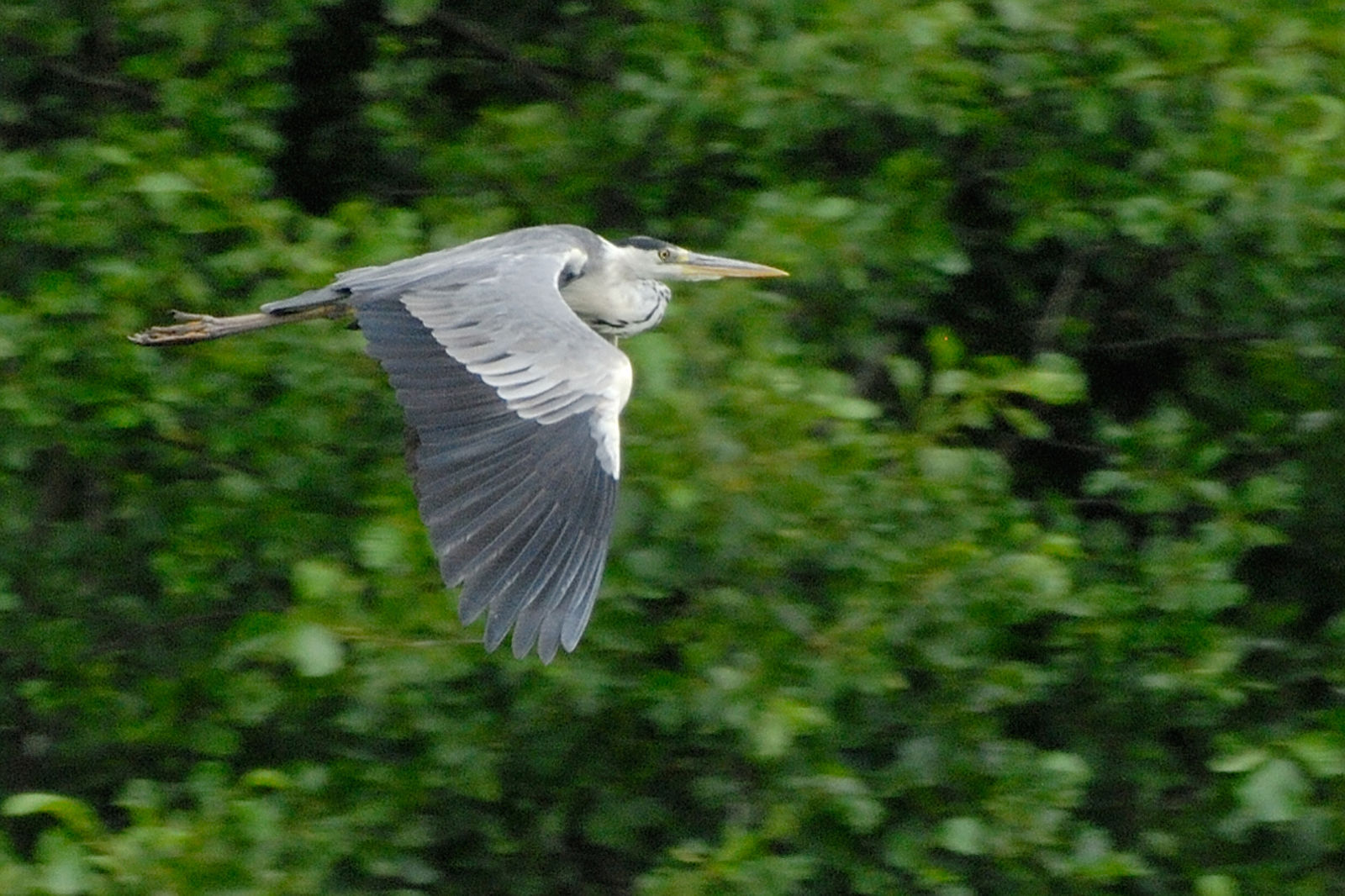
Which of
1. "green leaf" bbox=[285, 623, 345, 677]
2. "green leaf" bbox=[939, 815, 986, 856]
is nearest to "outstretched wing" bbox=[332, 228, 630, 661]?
"green leaf" bbox=[285, 623, 345, 677]

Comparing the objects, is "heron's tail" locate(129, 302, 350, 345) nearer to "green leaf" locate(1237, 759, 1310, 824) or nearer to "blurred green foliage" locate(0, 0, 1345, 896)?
"blurred green foliage" locate(0, 0, 1345, 896)

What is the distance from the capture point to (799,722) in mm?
4004

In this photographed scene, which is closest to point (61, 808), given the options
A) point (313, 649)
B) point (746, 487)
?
point (313, 649)

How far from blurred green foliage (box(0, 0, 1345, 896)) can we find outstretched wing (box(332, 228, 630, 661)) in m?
0.12

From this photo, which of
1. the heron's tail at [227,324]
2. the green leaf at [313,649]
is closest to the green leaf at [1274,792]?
the green leaf at [313,649]

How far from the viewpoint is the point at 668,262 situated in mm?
5336

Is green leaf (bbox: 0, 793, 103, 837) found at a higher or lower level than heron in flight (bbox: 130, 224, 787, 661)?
lower

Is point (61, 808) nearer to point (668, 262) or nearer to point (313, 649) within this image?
point (313, 649)

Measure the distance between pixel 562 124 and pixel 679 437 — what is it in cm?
114

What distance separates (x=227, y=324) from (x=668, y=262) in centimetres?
117

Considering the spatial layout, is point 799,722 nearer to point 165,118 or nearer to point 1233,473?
point 1233,473

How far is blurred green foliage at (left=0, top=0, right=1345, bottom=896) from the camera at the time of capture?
4160mm

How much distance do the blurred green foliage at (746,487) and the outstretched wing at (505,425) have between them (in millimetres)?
119

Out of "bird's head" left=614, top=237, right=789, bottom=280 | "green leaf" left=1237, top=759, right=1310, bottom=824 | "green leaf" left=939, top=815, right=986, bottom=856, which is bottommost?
"green leaf" left=939, top=815, right=986, bottom=856
